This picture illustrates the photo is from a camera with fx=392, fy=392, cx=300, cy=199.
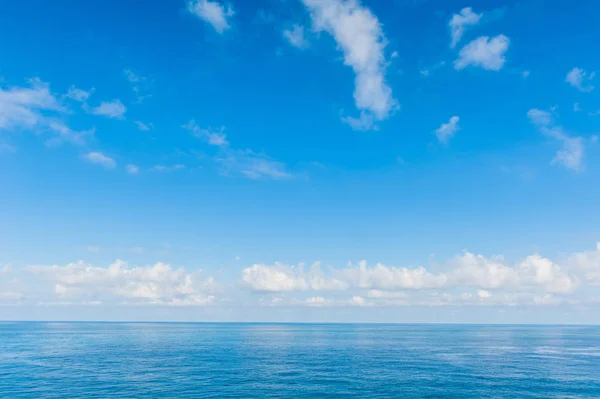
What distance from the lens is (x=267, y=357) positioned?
16250 centimetres

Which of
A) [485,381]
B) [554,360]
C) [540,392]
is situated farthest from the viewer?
[554,360]

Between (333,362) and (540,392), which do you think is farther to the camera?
(333,362)

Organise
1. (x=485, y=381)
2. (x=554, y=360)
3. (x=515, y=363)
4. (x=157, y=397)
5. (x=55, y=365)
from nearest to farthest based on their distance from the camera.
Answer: (x=157, y=397), (x=485, y=381), (x=55, y=365), (x=515, y=363), (x=554, y=360)

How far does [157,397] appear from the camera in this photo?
292 feet

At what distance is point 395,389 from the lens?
96875 millimetres

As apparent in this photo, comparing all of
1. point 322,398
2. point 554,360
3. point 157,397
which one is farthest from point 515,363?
point 157,397

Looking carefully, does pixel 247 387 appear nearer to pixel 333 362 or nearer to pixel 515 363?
pixel 333 362

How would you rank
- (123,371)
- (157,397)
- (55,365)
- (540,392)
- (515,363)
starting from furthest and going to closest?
(515,363) < (55,365) < (123,371) < (540,392) < (157,397)

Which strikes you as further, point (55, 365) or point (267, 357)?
point (267, 357)

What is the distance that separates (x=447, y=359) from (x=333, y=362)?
4701 centimetres

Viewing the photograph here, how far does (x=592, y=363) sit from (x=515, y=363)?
1157 inches

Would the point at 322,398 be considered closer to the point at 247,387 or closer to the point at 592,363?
the point at 247,387

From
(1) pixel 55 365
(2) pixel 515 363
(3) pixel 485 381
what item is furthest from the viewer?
(2) pixel 515 363

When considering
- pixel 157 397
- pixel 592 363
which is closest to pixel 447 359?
pixel 592 363
